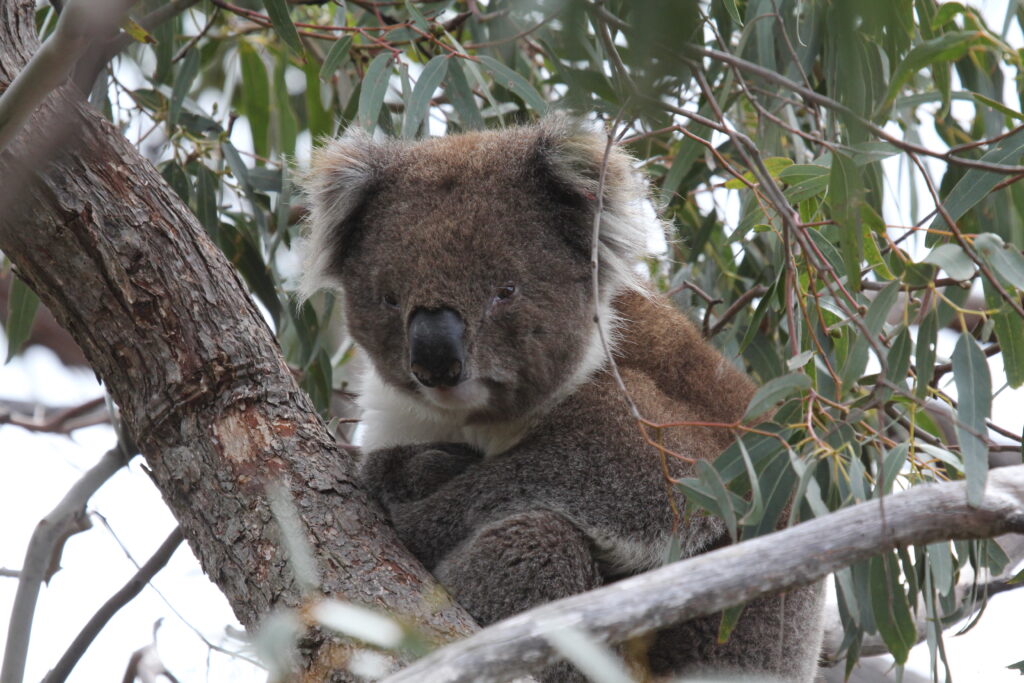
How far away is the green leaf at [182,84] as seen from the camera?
10.5 ft

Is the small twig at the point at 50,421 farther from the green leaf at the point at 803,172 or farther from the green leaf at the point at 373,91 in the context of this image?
the green leaf at the point at 803,172

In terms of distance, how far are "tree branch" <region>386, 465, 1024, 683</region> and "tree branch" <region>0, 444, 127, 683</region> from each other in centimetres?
121

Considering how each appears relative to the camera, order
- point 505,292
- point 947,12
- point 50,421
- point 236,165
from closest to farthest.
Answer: point 947,12 → point 505,292 → point 236,165 → point 50,421

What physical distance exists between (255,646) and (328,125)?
10.4ft

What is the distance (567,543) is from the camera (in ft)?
7.77

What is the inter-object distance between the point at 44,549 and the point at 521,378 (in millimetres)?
1138

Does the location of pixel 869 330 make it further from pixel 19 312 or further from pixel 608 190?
pixel 19 312

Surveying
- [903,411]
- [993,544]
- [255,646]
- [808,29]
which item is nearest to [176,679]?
[255,646]

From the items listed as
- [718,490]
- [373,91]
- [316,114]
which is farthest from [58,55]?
[316,114]

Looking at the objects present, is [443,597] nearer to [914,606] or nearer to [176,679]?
[176,679]

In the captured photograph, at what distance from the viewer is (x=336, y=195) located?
2762mm

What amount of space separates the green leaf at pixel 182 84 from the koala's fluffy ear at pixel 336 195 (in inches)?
23.7

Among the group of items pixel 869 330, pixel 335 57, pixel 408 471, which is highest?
pixel 335 57

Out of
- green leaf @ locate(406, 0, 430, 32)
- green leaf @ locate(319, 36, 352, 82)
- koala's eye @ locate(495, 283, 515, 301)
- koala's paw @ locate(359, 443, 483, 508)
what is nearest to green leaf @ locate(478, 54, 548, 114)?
green leaf @ locate(406, 0, 430, 32)
